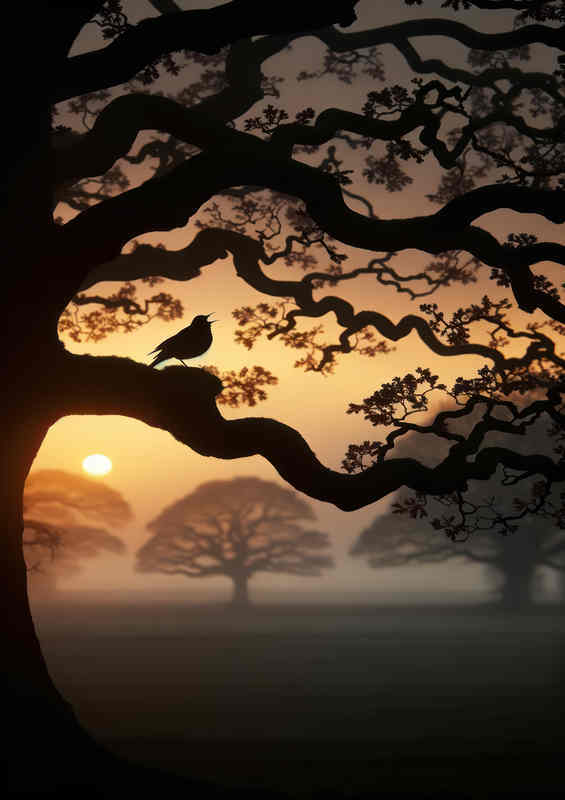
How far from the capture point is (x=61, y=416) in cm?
924

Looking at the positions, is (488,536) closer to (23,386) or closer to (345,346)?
(345,346)

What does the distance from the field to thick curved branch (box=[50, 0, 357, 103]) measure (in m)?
7.03

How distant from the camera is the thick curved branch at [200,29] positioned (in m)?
8.04

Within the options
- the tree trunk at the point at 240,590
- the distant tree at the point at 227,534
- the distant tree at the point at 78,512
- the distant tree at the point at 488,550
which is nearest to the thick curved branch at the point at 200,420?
the distant tree at the point at 488,550

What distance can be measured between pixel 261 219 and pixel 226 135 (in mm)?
6977

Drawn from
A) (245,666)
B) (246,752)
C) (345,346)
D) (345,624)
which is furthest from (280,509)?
(246,752)

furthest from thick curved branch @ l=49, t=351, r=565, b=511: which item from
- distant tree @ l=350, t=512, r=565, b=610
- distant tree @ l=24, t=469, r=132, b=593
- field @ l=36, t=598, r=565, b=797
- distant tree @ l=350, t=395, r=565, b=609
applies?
distant tree @ l=24, t=469, r=132, b=593

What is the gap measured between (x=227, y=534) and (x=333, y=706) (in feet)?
113

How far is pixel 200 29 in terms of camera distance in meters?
8.17

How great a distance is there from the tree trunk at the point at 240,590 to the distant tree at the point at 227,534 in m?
0.07

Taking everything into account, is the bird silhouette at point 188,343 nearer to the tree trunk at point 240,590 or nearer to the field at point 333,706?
the field at point 333,706

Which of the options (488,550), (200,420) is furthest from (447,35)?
(488,550)

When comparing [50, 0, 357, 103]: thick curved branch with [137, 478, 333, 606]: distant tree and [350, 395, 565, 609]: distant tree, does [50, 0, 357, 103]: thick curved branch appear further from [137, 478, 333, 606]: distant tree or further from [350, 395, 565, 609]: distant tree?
[137, 478, 333, 606]: distant tree

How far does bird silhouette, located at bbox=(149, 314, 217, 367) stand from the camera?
Answer: 10.3 metres
